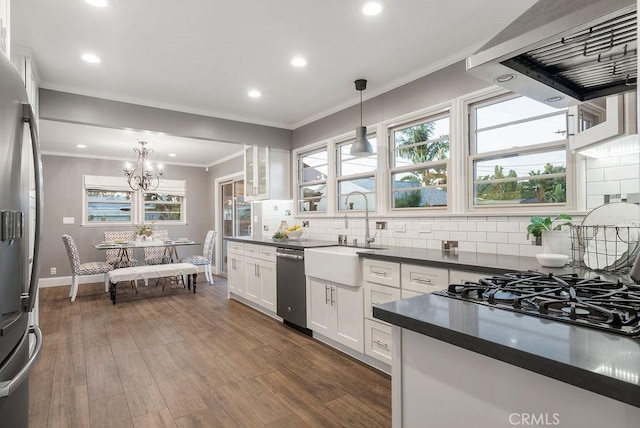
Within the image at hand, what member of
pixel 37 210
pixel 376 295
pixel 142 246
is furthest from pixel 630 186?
pixel 142 246

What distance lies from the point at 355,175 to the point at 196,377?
Answer: 8.44 feet

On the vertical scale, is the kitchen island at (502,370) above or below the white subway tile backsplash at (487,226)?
below

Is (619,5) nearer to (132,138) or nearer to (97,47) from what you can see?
(97,47)

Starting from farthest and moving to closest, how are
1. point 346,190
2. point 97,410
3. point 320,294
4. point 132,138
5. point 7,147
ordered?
point 132,138 < point 346,190 < point 320,294 < point 97,410 < point 7,147

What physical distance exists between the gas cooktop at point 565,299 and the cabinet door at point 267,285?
2829 millimetres

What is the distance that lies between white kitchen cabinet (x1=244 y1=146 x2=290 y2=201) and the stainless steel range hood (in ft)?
12.3

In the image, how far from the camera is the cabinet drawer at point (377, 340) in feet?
7.99

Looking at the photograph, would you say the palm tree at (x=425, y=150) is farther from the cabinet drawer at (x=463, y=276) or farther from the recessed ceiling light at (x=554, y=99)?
the recessed ceiling light at (x=554, y=99)

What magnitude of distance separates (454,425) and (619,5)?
3.83 ft

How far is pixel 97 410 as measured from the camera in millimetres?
2084

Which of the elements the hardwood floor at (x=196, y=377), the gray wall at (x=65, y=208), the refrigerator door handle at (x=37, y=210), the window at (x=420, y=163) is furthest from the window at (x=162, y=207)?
the refrigerator door handle at (x=37, y=210)

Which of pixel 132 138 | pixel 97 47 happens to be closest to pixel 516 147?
pixel 97 47

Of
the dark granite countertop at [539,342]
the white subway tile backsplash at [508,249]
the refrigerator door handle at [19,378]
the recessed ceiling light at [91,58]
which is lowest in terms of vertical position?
the refrigerator door handle at [19,378]

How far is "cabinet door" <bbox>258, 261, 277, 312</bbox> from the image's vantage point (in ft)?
12.5
